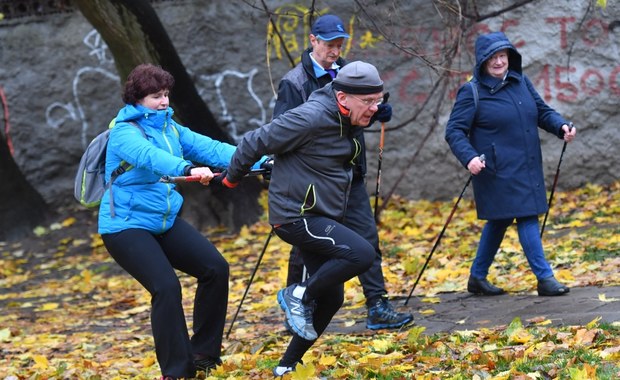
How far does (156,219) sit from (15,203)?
7.70 m

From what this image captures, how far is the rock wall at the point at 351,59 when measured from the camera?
37.4 ft

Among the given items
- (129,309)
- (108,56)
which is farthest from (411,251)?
(108,56)

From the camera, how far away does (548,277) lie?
7.16 meters

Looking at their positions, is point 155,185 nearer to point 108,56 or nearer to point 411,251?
point 411,251

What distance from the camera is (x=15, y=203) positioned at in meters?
13.1

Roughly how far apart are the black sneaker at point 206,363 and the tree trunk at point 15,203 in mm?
7425

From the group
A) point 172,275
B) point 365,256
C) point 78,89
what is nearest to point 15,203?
point 78,89

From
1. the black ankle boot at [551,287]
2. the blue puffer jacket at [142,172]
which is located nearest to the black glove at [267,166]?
the blue puffer jacket at [142,172]

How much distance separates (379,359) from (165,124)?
5.90ft

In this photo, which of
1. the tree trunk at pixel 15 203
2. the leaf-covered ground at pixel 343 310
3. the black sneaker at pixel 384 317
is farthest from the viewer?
the tree trunk at pixel 15 203

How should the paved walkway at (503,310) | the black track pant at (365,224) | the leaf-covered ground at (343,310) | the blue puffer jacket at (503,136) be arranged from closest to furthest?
1. the leaf-covered ground at (343,310)
2. the paved walkway at (503,310)
3. the black track pant at (365,224)
4. the blue puffer jacket at (503,136)

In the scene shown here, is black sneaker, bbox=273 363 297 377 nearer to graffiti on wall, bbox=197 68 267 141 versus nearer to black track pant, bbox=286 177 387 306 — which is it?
black track pant, bbox=286 177 387 306

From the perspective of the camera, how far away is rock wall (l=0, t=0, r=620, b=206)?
11.4 metres

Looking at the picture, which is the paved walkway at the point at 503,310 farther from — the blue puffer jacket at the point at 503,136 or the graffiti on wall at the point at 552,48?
the graffiti on wall at the point at 552,48
